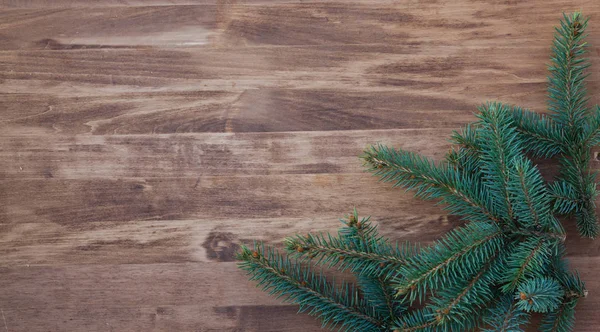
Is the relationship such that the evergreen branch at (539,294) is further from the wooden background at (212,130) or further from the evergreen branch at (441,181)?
the wooden background at (212,130)

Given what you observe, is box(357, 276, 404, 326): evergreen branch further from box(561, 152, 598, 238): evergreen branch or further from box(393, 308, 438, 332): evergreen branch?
box(561, 152, 598, 238): evergreen branch

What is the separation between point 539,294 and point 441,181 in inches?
8.5

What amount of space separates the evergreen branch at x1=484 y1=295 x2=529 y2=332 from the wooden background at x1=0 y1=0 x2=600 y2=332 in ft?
0.57

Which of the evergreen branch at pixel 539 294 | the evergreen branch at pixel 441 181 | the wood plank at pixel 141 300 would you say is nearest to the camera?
the evergreen branch at pixel 539 294

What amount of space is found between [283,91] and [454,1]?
0.37 m

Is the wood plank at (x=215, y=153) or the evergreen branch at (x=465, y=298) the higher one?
the wood plank at (x=215, y=153)

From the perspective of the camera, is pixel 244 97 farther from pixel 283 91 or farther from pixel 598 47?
pixel 598 47

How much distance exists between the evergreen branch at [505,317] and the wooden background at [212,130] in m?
0.17

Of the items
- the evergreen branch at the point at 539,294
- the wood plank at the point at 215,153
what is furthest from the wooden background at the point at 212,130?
the evergreen branch at the point at 539,294

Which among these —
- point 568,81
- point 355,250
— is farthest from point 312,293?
point 568,81

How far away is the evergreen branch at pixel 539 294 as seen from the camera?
2.36 feet

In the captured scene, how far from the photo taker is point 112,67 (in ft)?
3.22

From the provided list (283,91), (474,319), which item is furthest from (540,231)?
(283,91)

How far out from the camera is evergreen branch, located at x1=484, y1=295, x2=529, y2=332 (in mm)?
798
